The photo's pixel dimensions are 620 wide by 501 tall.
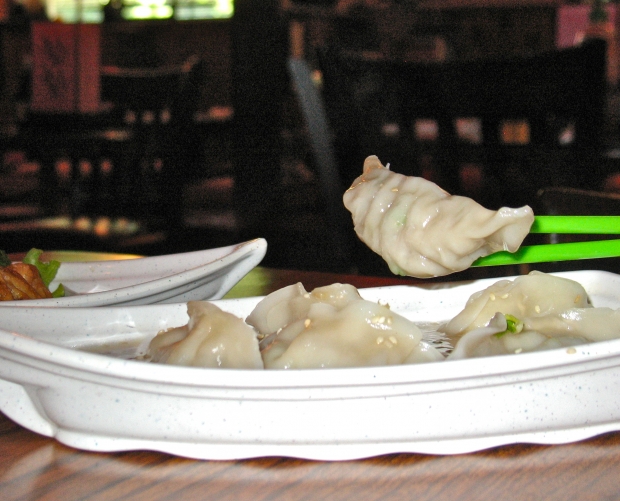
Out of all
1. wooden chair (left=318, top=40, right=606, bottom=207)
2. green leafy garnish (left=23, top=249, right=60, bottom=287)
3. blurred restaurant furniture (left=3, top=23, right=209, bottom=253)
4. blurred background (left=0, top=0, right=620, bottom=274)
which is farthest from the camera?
blurred restaurant furniture (left=3, top=23, right=209, bottom=253)

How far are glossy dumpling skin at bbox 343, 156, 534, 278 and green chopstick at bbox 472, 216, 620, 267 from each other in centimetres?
4

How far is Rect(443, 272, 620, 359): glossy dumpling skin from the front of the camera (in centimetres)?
84

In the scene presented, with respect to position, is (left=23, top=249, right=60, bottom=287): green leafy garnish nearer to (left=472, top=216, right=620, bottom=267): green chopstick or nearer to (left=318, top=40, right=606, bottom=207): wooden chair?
(left=472, top=216, right=620, bottom=267): green chopstick

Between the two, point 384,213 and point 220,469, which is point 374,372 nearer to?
point 220,469

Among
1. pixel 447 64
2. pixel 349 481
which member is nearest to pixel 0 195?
pixel 447 64

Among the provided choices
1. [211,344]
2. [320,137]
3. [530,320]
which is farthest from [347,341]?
[320,137]

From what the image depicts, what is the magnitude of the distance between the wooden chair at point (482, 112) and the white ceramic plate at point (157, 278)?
1151mm

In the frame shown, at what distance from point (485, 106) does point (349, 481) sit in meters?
1.94

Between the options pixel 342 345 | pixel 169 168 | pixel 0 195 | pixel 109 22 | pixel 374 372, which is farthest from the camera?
pixel 109 22

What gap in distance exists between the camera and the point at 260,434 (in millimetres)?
673

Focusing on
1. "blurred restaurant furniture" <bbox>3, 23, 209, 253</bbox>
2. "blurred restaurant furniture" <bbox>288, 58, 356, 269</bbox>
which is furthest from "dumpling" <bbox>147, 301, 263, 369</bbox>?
"blurred restaurant furniture" <bbox>3, 23, 209, 253</bbox>

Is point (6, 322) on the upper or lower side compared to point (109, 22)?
lower

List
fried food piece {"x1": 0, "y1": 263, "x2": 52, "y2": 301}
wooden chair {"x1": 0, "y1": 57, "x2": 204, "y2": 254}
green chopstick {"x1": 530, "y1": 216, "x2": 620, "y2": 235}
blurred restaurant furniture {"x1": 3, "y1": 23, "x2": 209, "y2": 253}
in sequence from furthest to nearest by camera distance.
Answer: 1. wooden chair {"x1": 0, "y1": 57, "x2": 204, "y2": 254}
2. blurred restaurant furniture {"x1": 3, "y1": 23, "x2": 209, "y2": 253}
3. fried food piece {"x1": 0, "y1": 263, "x2": 52, "y2": 301}
4. green chopstick {"x1": 530, "y1": 216, "x2": 620, "y2": 235}

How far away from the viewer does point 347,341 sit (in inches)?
33.2
